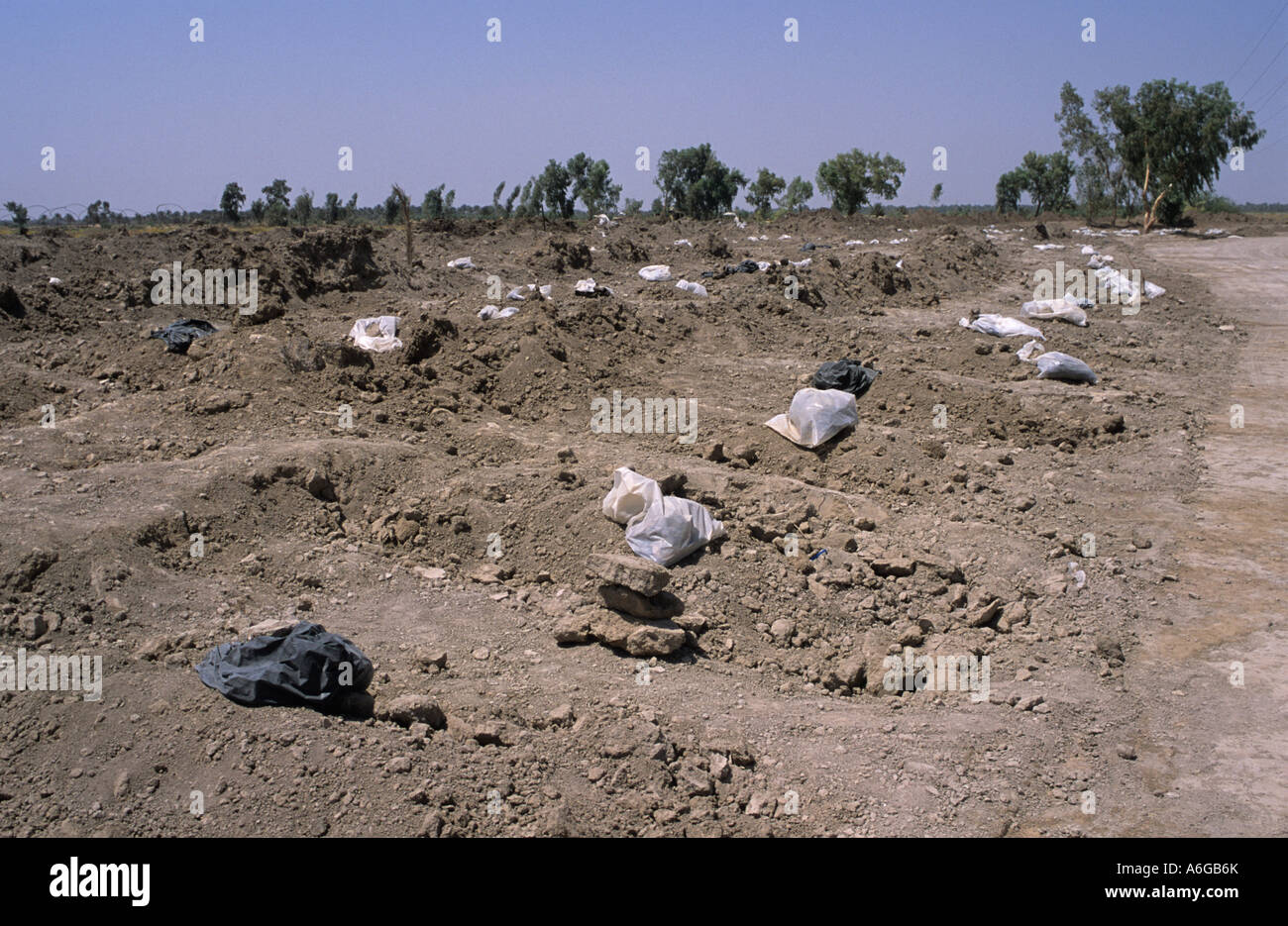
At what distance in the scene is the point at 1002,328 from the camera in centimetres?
1219

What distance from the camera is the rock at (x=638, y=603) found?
500cm

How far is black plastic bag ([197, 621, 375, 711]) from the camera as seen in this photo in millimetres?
3762

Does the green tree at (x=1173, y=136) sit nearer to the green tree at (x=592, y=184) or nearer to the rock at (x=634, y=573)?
the green tree at (x=592, y=184)

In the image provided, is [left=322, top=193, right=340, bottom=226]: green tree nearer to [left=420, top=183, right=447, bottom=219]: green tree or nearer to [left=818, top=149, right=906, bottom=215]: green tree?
[left=420, top=183, right=447, bottom=219]: green tree

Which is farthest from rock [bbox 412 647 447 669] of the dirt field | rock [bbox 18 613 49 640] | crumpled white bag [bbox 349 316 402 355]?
crumpled white bag [bbox 349 316 402 355]

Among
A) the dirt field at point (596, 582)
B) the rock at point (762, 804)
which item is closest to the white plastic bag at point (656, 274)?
the dirt field at point (596, 582)

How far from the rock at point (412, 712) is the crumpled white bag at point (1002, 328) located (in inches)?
407

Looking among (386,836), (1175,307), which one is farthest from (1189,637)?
(1175,307)

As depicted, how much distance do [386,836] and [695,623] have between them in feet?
7.40

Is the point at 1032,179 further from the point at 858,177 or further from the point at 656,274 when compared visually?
the point at 656,274

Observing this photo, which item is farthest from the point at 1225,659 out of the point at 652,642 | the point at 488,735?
the point at 488,735

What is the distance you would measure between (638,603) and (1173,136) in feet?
114

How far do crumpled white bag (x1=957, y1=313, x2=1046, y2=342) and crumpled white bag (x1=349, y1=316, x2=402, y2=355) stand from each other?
25.8 feet

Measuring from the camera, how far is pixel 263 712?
12.0 feet
